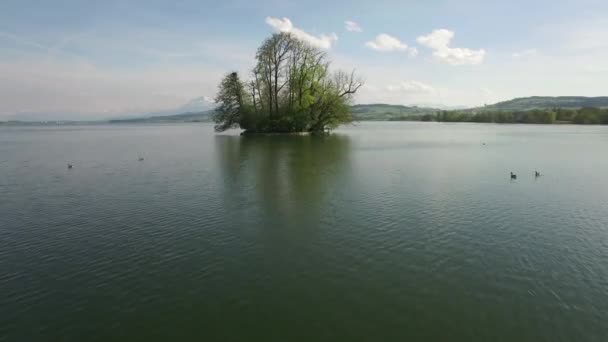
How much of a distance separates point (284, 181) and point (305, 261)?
15.8 metres

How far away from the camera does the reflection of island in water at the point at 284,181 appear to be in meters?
21.0

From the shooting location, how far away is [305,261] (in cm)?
1369

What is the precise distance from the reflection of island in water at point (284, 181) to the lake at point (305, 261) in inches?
10.0

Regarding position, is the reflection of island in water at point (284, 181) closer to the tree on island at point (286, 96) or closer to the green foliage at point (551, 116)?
the tree on island at point (286, 96)

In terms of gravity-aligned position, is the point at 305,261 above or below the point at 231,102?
below

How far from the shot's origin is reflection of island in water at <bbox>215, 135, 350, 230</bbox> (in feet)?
68.9

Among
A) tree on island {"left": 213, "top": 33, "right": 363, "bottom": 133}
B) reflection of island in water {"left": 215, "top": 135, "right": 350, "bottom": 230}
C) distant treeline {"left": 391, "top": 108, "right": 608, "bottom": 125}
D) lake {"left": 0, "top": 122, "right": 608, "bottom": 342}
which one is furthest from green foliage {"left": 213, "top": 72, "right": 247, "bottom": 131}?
distant treeline {"left": 391, "top": 108, "right": 608, "bottom": 125}

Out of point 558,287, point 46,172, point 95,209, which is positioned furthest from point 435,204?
point 46,172

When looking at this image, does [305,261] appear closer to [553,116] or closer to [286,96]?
[286,96]

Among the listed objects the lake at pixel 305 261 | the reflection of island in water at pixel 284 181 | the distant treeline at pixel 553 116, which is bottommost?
the lake at pixel 305 261

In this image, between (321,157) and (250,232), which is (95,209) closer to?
(250,232)

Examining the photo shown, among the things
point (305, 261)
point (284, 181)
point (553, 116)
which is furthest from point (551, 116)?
point (305, 261)

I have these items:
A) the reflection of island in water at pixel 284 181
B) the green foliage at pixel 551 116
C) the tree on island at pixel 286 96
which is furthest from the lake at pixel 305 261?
the green foliage at pixel 551 116

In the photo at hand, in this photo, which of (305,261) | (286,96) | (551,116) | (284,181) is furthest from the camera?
(551,116)
